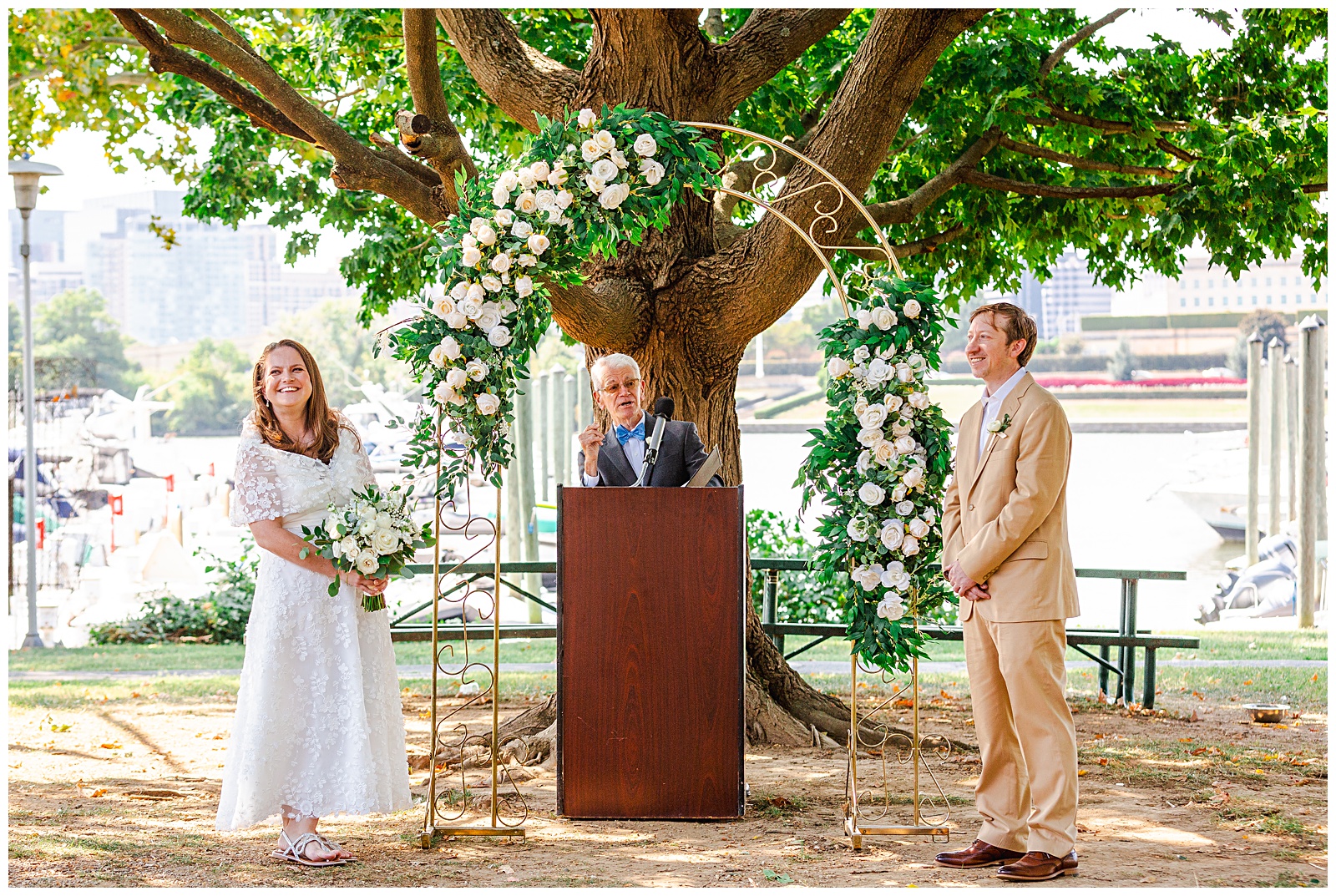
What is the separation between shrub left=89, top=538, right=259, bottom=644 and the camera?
11914mm

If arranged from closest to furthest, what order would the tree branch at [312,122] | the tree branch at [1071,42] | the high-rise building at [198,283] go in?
1. the tree branch at [312,122]
2. the tree branch at [1071,42]
3. the high-rise building at [198,283]

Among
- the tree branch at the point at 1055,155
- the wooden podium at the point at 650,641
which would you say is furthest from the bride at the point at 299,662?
the tree branch at the point at 1055,155

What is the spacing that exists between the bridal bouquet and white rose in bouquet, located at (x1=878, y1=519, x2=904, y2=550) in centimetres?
184

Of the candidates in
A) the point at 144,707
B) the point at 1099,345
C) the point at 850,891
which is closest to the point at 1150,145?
the point at 850,891

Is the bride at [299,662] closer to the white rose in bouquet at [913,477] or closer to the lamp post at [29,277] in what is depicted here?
the white rose in bouquet at [913,477]

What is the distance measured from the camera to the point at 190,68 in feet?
20.9

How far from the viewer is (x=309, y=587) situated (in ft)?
14.6

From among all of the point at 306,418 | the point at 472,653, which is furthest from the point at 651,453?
the point at 472,653

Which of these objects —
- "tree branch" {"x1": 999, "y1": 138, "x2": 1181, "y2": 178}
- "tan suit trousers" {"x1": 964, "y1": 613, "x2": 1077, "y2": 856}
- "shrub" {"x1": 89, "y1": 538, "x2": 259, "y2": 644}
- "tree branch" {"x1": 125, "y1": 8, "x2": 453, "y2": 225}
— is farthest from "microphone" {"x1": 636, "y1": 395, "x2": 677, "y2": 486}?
"shrub" {"x1": 89, "y1": 538, "x2": 259, "y2": 644}

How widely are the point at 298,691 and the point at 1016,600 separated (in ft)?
8.55

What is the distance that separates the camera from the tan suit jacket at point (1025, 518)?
428 cm

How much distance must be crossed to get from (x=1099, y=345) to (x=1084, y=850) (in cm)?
4372

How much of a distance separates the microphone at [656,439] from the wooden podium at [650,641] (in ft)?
0.45

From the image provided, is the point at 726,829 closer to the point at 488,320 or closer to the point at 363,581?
the point at 363,581
